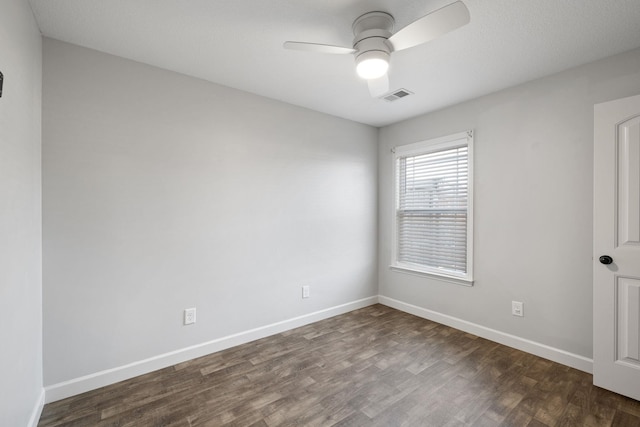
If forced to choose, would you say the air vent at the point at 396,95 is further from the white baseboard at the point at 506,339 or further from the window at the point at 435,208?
the white baseboard at the point at 506,339

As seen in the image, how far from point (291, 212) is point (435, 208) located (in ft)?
5.74

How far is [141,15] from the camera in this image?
1780mm

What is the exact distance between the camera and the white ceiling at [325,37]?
169cm

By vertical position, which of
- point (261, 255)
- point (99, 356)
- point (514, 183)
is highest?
point (514, 183)

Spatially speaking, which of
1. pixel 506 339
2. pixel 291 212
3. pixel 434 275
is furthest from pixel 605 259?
pixel 291 212

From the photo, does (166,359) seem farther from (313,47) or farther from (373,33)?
(373,33)

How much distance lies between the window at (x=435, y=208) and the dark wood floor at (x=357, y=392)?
0.94 meters

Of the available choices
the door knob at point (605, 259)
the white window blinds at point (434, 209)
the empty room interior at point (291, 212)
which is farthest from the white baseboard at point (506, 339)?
the door knob at point (605, 259)

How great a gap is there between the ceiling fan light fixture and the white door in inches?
67.4

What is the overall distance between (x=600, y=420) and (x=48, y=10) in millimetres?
4255

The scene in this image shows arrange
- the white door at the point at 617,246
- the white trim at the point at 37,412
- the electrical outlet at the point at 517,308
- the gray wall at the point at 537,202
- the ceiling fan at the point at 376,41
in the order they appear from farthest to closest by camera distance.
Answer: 1. the electrical outlet at the point at 517,308
2. the gray wall at the point at 537,202
3. the white door at the point at 617,246
4. the white trim at the point at 37,412
5. the ceiling fan at the point at 376,41

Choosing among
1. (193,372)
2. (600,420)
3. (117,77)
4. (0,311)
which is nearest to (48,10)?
(117,77)

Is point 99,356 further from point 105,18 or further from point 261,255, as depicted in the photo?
point 105,18

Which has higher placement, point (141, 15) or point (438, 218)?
point (141, 15)
